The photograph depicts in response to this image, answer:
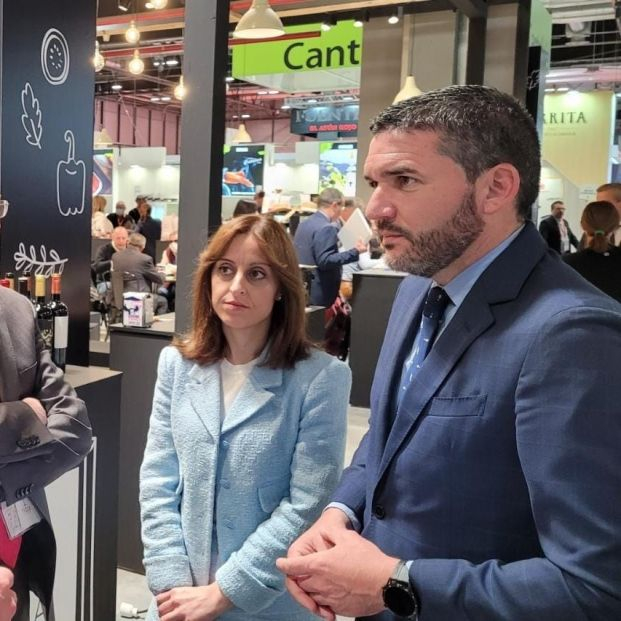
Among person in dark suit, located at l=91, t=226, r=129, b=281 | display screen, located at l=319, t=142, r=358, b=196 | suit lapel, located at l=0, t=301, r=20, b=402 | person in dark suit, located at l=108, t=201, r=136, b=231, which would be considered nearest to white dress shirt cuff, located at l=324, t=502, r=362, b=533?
suit lapel, located at l=0, t=301, r=20, b=402

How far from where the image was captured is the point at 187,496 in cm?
172

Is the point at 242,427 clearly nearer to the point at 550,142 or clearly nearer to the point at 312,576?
the point at 312,576

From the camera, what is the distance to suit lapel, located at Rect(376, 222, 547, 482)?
1.08m

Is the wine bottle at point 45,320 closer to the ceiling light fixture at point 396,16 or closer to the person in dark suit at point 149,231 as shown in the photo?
the ceiling light fixture at point 396,16

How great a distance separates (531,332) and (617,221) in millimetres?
3413

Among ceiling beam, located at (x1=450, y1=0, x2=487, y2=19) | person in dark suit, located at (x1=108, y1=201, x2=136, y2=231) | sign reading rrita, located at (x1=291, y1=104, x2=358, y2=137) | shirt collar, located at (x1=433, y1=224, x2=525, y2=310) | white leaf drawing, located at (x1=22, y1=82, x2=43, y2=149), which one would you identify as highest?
sign reading rrita, located at (x1=291, y1=104, x2=358, y2=137)

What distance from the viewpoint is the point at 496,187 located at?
44.3 inches

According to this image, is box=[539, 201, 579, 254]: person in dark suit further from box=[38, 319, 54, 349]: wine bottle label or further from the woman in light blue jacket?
the woman in light blue jacket

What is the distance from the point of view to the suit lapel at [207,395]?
1.72 m

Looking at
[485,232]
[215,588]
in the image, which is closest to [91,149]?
[215,588]

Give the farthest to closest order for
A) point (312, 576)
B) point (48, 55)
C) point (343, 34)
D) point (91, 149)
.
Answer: point (343, 34), point (91, 149), point (48, 55), point (312, 576)

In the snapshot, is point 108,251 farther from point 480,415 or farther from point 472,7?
point 480,415

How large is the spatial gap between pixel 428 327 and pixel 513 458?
31cm

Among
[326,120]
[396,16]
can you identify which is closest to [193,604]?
[396,16]
